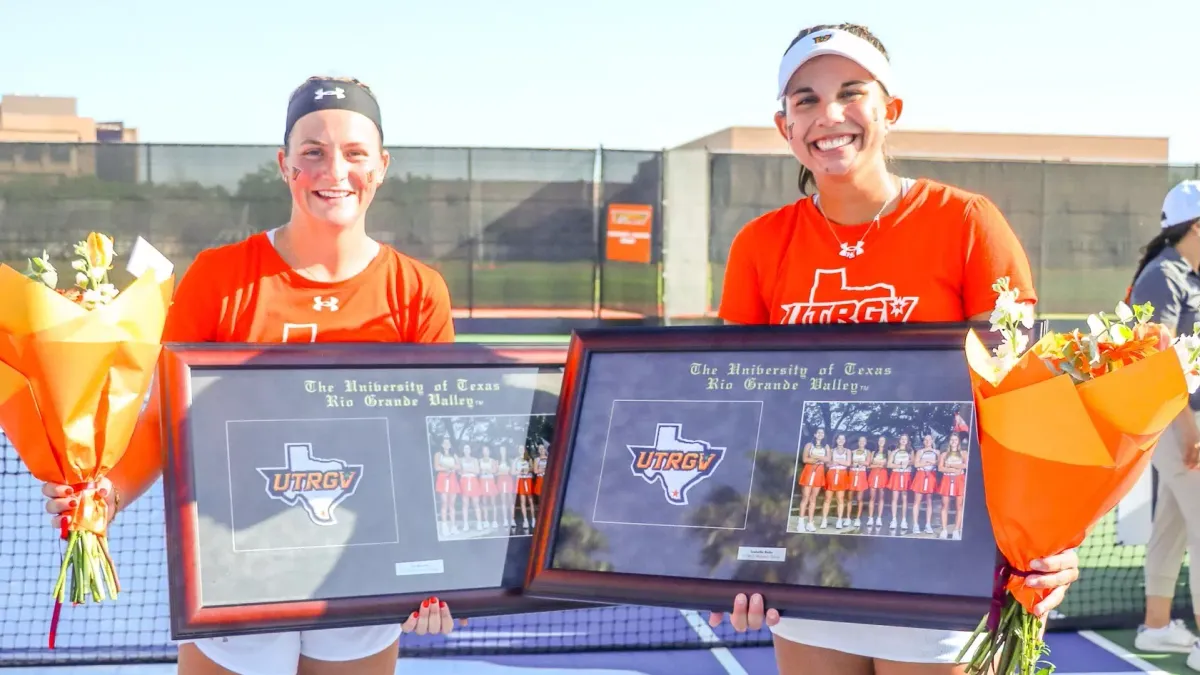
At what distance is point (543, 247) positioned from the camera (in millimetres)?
16047

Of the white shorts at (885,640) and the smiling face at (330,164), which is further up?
the smiling face at (330,164)

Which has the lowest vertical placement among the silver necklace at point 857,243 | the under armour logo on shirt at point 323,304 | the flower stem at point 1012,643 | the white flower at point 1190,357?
the flower stem at point 1012,643

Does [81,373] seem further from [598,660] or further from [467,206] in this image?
[467,206]

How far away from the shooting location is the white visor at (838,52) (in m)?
2.41

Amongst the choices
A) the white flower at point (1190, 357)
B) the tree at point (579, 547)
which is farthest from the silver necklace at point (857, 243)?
the tree at point (579, 547)

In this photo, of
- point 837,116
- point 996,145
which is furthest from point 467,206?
point 996,145

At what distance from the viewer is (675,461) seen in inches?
96.1

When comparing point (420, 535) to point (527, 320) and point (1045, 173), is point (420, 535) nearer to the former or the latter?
point (527, 320)

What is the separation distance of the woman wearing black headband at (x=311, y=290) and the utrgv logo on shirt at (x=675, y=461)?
640 millimetres

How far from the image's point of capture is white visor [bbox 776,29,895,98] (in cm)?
241

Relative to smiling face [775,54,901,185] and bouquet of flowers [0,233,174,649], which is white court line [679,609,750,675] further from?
bouquet of flowers [0,233,174,649]

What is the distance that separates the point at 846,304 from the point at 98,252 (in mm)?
1660

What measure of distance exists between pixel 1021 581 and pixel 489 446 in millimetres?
1195

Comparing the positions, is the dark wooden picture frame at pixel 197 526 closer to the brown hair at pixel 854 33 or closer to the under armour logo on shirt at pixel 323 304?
the under armour logo on shirt at pixel 323 304
